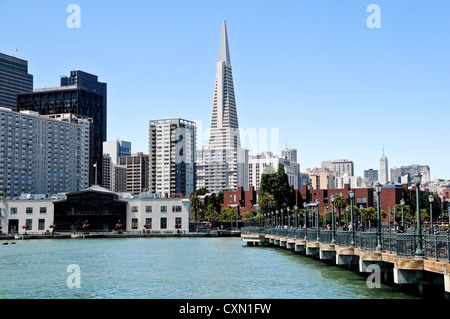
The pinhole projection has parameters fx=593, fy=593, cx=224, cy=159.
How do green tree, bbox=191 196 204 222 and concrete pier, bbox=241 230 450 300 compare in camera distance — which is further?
green tree, bbox=191 196 204 222

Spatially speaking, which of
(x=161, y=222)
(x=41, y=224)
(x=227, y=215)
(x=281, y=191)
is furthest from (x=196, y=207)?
(x=41, y=224)

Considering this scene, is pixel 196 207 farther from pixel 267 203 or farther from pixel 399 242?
pixel 399 242

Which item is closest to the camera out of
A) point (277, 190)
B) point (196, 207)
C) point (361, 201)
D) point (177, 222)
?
point (177, 222)

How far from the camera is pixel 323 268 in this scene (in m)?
56.2

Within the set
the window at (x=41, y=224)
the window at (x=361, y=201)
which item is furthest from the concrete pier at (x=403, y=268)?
the window at (x=361, y=201)
